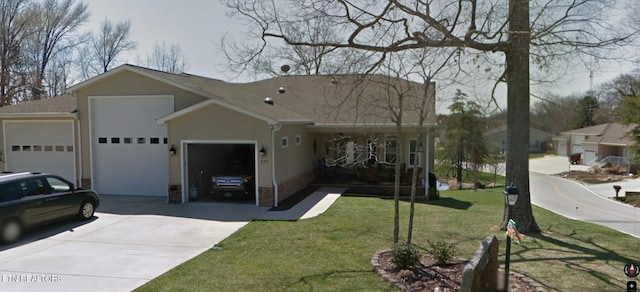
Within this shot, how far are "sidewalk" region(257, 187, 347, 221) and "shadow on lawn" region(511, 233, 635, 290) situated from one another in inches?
216

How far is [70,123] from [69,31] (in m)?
26.6

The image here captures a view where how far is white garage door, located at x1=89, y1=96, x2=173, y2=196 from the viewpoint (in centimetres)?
1397

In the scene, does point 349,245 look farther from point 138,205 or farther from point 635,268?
point 138,205

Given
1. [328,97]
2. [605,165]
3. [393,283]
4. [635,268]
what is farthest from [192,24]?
[605,165]

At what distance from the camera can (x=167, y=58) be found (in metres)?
39.4

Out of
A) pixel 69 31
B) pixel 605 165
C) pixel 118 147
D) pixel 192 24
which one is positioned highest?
pixel 69 31

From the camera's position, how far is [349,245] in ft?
25.8

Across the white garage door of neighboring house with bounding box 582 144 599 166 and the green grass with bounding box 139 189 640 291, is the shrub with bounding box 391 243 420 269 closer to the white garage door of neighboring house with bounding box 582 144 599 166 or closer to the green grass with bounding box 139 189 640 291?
the green grass with bounding box 139 189 640 291

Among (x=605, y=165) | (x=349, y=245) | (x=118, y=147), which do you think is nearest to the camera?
(x=349, y=245)

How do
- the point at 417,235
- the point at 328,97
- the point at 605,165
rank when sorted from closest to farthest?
the point at 417,235
the point at 328,97
the point at 605,165

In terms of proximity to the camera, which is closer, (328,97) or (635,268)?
(635,268)

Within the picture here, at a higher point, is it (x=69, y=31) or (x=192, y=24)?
(x=69, y=31)

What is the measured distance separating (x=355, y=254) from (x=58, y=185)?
26.0 feet

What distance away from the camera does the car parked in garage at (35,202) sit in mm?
8289
